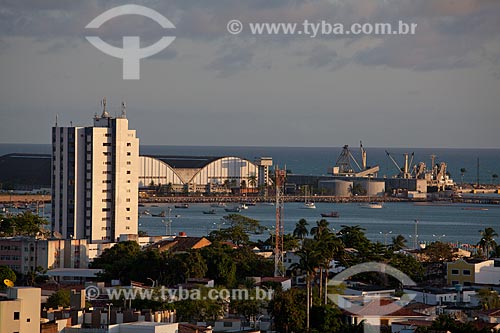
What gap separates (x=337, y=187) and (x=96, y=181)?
4140cm

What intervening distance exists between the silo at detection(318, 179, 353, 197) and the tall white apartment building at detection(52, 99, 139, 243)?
40.2 metres

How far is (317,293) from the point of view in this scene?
57.5ft

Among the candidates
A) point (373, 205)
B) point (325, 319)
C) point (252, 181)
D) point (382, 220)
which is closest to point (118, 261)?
point (325, 319)

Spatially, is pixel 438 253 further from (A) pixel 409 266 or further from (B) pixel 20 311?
(B) pixel 20 311

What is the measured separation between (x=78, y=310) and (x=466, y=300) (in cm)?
618

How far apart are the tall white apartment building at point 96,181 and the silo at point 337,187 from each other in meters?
40.2

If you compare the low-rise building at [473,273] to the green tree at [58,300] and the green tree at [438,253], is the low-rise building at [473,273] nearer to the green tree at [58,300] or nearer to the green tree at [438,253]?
the green tree at [438,253]

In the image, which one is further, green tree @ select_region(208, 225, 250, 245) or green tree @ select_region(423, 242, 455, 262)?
green tree @ select_region(208, 225, 250, 245)

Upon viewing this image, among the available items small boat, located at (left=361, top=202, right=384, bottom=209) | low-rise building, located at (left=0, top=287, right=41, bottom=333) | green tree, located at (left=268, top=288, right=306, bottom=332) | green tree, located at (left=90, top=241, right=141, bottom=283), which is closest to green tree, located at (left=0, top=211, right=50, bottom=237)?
green tree, located at (left=90, top=241, right=141, bottom=283)

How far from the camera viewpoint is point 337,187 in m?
68.9

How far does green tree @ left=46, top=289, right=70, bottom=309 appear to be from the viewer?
1545 centimetres

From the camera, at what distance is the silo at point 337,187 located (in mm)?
68562

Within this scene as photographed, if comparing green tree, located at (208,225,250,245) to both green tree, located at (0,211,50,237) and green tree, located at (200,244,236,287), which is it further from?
green tree, located at (200,244,236,287)

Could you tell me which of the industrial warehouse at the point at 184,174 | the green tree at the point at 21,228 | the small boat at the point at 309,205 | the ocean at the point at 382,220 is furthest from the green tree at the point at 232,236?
the industrial warehouse at the point at 184,174
